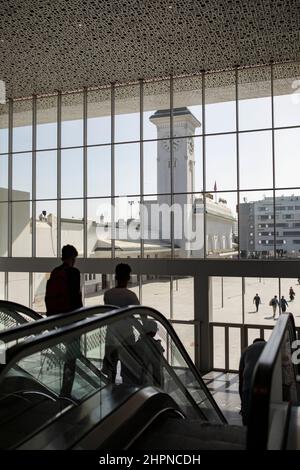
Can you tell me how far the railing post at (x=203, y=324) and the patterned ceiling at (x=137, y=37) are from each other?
588 centimetres

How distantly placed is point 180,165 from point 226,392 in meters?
6.66

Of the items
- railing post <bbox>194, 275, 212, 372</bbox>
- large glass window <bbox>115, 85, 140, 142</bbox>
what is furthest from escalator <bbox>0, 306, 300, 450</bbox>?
large glass window <bbox>115, 85, 140, 142</bbox>

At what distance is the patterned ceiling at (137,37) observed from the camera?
8.95 meters

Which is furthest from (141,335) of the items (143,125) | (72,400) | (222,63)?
(143,125)

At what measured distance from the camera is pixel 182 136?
1363 cm

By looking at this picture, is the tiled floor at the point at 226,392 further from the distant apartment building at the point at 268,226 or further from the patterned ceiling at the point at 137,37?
the patterned ceiling at the point at 137,37

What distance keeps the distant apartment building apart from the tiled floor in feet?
11.0

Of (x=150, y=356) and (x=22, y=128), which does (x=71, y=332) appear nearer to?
(x=150, y=356)

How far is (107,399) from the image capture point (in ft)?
12.2

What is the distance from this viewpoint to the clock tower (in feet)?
44.7

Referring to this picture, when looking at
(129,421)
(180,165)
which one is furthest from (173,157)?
(129,421)

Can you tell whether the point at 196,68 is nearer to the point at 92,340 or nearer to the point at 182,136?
the point at 182,136

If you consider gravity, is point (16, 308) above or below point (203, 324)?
above

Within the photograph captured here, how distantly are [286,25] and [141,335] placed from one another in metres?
7.99
